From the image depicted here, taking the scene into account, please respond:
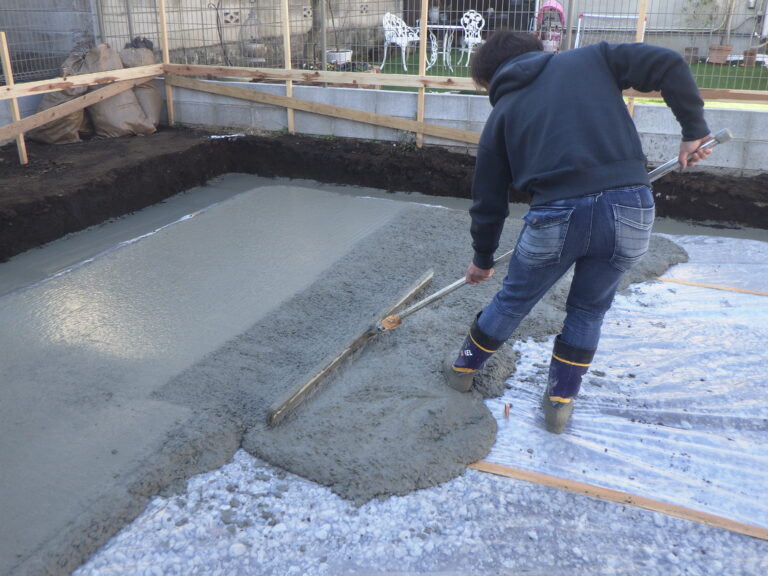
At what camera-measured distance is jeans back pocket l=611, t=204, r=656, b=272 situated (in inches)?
89.4

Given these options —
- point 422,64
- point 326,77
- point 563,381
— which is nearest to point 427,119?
point 422,64

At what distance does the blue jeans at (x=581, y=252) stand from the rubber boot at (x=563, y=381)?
0.04m

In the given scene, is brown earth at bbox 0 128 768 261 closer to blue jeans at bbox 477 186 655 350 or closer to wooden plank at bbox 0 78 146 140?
wooden plank at bbox 0 78 146 140

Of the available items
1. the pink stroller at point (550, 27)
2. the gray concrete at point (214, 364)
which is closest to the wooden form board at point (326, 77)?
the pink stroller at point (550, 27)

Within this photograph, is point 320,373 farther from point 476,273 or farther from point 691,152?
point 691,152

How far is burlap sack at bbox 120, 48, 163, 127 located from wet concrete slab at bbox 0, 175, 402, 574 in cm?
162

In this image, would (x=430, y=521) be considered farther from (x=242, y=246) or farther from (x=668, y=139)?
(x=668, y=139)

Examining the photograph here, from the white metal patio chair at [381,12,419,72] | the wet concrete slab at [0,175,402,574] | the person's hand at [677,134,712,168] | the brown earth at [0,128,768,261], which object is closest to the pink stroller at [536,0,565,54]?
the white metal patio chair at [381,12,419,72]

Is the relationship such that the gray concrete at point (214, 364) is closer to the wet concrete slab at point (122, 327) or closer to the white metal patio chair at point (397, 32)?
the wet concrete slab at point (122, 327)

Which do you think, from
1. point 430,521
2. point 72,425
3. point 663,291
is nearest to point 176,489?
point 72,425

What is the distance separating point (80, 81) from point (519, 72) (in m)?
5.15

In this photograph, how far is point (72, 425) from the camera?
2.63 meters

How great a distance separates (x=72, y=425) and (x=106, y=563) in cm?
76

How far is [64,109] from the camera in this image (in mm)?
6090
